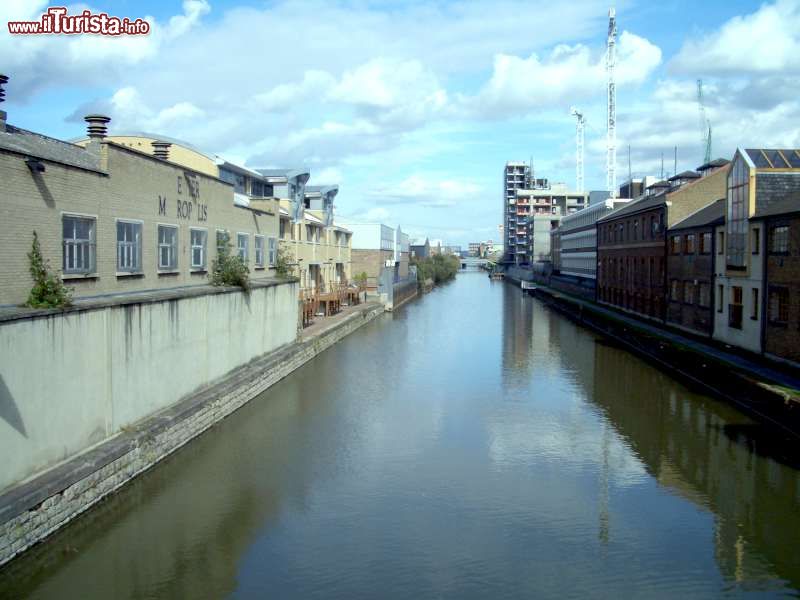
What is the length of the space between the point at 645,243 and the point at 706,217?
24.5ft

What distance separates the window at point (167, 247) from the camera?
15378mm

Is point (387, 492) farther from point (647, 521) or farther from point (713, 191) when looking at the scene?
point (713, 191)

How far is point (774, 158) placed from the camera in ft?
71.1

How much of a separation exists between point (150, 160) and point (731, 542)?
12072 mm

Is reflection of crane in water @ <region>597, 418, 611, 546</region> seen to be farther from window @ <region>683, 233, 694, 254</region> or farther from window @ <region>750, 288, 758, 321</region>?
→ window @ <region>683, 233, 694, 254</region>

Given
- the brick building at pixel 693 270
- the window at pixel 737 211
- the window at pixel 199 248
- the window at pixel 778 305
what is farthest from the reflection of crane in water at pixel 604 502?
the brick building at pixel 693 270

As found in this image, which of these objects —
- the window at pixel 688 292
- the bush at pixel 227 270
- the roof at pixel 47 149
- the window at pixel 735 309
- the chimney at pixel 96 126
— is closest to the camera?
the roof at pixel 47 149

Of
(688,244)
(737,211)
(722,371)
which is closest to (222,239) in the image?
(722,371)

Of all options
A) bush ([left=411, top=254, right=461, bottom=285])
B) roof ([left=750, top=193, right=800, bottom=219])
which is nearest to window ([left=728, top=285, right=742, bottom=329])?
roof ([left=750, top=193, right=800, bottom=219])

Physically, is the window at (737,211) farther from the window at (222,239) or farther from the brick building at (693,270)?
the window at (222,239)

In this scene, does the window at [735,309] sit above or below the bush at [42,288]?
below

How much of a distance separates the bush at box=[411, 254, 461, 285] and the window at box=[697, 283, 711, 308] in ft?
162

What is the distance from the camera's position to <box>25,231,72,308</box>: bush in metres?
9.77

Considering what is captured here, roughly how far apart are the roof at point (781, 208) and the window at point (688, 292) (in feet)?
22.4
